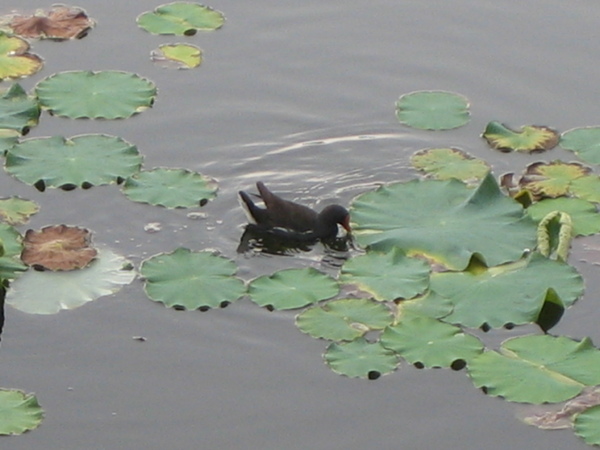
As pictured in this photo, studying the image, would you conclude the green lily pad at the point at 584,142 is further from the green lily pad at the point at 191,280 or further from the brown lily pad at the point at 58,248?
the brown lily pad at the point at 58,248

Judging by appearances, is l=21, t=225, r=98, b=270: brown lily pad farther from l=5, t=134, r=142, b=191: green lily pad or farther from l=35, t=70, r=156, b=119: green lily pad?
l=35, t=70, r=156, b=119: green lily pad

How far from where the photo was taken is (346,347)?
7059 mm

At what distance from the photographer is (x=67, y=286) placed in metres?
7.56

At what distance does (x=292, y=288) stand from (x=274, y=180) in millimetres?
1479

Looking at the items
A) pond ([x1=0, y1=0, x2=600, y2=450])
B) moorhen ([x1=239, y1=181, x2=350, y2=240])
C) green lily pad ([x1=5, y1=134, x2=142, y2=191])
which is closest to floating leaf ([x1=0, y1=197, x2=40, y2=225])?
pond ([x1=0, y1=0, x2=600, y2=450])

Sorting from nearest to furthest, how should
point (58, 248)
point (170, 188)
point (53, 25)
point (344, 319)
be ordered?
point (344, 319), point (58, 248), point (170, 188), point (53, 25)

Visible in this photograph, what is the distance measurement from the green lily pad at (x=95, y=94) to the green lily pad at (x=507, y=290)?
2853 mm

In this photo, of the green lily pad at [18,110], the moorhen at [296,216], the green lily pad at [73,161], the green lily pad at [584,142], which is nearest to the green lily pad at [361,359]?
the moorhen at [296,216]

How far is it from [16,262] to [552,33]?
4974 millimetres

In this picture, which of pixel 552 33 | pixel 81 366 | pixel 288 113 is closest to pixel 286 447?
pixel 81 366

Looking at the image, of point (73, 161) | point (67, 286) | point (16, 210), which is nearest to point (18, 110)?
point (73, 161)

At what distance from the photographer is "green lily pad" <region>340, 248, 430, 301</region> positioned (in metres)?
7.41

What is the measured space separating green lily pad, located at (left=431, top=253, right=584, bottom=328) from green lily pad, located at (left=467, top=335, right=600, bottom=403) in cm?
19

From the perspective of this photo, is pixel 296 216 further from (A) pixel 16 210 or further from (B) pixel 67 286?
(A) pixel 16 210
